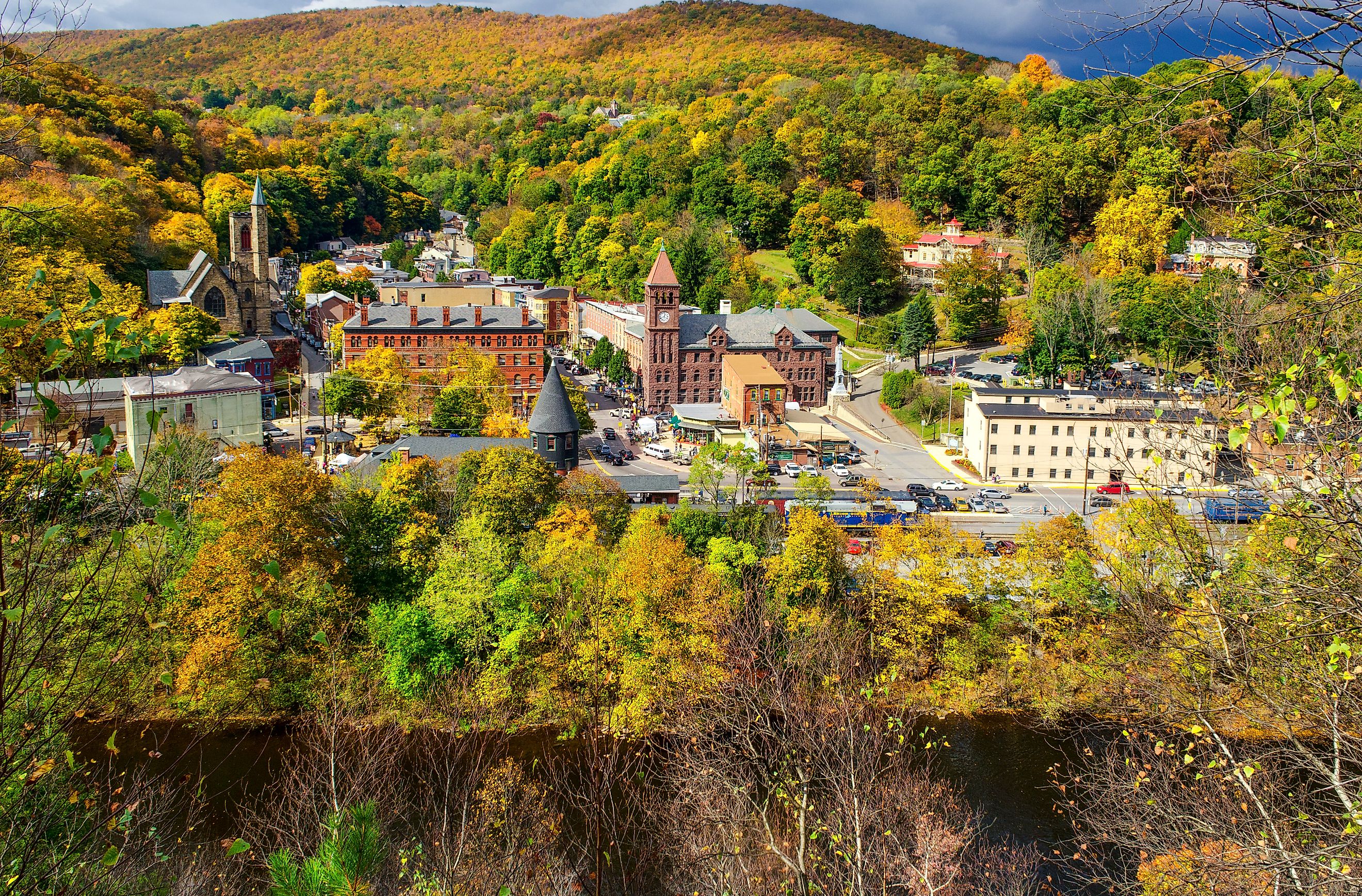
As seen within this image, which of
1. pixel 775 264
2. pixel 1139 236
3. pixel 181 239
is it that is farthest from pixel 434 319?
pixel 1139 236

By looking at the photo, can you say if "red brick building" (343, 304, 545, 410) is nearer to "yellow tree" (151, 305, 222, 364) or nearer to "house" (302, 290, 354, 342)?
"yellow tree" (151, 305, 222, 364)

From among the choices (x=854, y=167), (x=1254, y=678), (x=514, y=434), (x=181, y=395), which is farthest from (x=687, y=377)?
(x=1254, y=678)

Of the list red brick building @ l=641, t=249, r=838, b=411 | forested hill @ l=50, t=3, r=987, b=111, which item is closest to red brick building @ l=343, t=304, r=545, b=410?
red brick building @ l=641, t=249, r=838, b=411

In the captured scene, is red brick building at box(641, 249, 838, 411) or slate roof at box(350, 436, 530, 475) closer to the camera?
slate roof at box(350, 436, 530, 475)

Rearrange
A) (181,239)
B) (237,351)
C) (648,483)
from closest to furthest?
(648,483)
(237,351)
(181,239)

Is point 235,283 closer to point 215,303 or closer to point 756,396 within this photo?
point 215,303

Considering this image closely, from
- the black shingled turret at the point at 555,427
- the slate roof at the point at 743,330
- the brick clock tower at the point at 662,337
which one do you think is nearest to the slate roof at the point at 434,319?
the brick clock tower at the point at 662,337

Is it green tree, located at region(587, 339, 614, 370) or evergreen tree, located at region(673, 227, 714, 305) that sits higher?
evergreen tree, located at region(673, 227, 714, 305)
